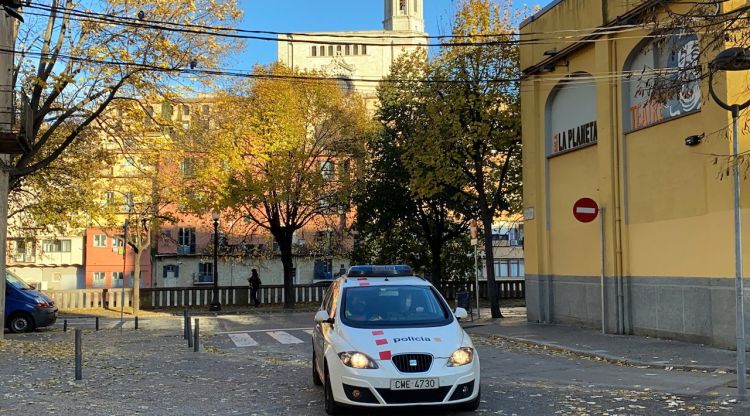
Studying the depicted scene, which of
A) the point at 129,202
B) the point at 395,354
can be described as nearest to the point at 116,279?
the point at 129,202

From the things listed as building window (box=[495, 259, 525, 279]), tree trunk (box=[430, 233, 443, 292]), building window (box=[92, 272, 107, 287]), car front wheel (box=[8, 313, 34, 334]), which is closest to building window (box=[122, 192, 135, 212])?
car front wheel (box=[8, 313, 34, 334])

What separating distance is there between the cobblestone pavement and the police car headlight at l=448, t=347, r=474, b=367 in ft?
2.28

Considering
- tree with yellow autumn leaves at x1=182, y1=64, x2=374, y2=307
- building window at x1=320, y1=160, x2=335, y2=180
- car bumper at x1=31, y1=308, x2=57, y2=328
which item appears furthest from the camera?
building window at x1=320, y1=160, x2=335, y2=180

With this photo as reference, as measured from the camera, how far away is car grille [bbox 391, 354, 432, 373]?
704cm

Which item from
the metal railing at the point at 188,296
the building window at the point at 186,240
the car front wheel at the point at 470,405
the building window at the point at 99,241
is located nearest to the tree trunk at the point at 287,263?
the metal railing at the point at 188,296

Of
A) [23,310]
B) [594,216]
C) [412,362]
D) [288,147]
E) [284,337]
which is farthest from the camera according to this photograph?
[288,147]

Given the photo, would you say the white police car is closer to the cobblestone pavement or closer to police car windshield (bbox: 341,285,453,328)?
police car windshield (bbox: 341,285,453,328)

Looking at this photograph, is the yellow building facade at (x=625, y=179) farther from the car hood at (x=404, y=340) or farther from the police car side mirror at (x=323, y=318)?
the police car side mirror at (x=323, y=318)

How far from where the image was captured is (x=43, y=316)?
68.8ft

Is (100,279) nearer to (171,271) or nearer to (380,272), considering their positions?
(171,271)

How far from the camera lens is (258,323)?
A: 77.7 feet

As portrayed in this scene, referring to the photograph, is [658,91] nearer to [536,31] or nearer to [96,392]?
[96,392]

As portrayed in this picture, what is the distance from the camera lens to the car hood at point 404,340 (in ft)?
23.5

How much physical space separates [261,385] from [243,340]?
7781mm
